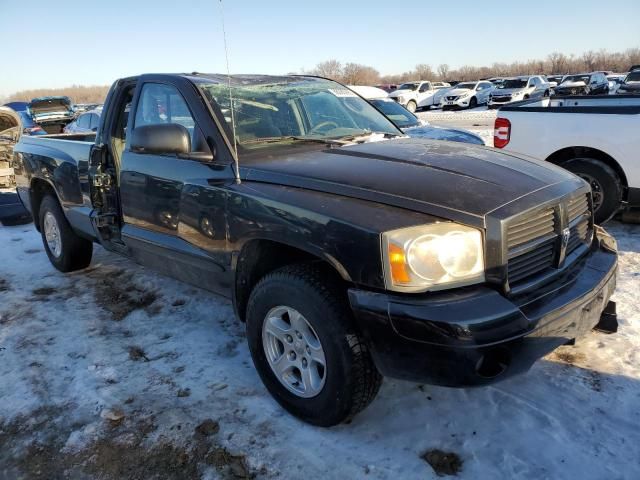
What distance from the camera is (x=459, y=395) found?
2.85 metres

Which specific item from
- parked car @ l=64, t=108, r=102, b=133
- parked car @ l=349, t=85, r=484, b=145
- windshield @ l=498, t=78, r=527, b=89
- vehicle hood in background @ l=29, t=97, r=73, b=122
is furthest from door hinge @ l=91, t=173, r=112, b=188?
windshield @ l=498, t=78, r=527, b=89

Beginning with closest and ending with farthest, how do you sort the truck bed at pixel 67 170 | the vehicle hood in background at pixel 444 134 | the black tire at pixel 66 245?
the truck bed at pixel 67 170 → the black tire at pixel 66 245 → the vehicle hood in background at pixel 444 134

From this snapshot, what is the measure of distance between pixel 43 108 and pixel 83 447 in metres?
21.6

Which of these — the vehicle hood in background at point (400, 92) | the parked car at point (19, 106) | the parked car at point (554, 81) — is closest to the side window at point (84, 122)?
the parked car at point (19, 106)

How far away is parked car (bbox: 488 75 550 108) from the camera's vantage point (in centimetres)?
2638

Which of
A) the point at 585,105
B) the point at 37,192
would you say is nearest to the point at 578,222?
the point at 585,105

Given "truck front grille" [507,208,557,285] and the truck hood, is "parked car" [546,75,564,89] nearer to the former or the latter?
the truck hood

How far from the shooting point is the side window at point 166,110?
313cm

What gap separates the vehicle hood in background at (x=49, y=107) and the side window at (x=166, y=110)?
19207mm

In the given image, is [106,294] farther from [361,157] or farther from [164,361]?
[361,157]

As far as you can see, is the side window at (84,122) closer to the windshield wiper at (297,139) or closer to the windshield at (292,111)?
the windshield at (292,111)

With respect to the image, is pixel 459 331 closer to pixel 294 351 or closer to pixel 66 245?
pixel 294 351

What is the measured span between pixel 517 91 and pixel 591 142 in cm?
2360

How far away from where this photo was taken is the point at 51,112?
20.5 m
